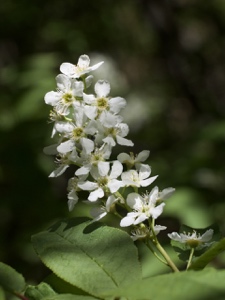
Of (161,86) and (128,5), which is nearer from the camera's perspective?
(161,86)

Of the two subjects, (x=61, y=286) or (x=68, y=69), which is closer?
(x=61, y=286)

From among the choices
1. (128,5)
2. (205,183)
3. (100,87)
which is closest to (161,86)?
(128,5)

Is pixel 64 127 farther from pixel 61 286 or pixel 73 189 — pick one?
pixel 61 286

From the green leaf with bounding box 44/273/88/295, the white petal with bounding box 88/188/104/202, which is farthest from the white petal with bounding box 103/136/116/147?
the green leaf with bounding box 44/273/88/295

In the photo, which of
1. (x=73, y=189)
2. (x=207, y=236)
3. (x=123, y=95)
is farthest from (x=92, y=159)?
(x=123, y=95)

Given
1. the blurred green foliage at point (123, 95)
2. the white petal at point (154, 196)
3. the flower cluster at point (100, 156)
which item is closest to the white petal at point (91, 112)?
the flower cluster at point (100, 156)

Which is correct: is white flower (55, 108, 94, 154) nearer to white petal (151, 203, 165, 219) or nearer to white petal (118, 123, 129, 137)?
white petal (118, 123, 129, 137)

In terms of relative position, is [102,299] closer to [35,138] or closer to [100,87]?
[100,87]
